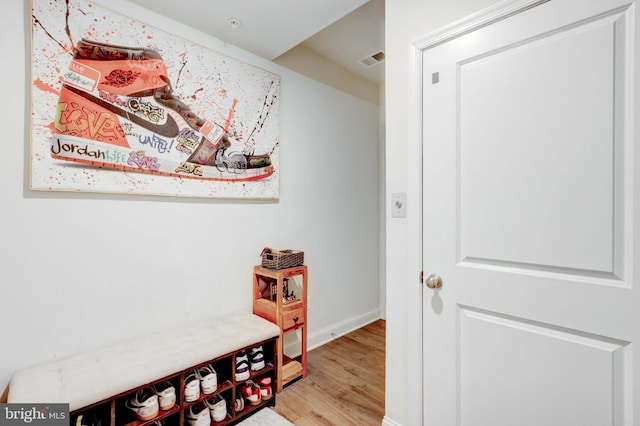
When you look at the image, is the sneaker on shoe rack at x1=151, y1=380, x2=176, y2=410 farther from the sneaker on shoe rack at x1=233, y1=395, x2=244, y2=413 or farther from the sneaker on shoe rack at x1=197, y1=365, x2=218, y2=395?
the sneaker on shoe rack at x1=233, y1=395, x2=244, y2=413

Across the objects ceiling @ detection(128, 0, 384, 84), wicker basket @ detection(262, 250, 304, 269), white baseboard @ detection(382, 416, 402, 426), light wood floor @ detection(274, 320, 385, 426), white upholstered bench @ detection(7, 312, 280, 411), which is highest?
ceiling @ detection(128, 0, 384, 84)

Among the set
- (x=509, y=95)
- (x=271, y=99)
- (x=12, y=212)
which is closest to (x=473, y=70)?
(x=509, y=95)

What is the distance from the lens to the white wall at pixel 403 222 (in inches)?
56.1

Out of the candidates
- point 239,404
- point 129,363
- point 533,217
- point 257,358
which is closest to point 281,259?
point 257,358

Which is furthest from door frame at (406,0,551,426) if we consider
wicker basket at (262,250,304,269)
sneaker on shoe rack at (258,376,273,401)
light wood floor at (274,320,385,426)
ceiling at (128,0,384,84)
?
wicker basket at (262,250,304,269)

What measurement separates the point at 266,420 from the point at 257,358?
33 centimetres

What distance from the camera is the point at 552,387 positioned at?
1080mm

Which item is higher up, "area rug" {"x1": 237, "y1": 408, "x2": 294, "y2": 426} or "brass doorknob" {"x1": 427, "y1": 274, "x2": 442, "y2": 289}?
"brass doorknob" {"x1": 427, "y1": 274, "x2": 442, "y2": 289}

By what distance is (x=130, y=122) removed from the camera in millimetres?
1675

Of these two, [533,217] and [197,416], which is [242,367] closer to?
[197,416]

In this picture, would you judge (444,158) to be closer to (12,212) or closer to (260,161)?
(260,161)

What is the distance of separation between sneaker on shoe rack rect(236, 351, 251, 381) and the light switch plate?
1.23 metres

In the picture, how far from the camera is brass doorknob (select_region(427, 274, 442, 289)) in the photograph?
1.35 metres

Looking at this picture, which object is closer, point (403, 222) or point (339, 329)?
point (403, 222)
